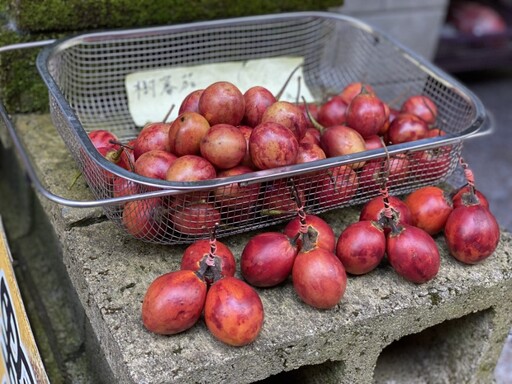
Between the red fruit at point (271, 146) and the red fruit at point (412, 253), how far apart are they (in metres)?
0.28

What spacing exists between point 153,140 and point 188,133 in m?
0.12

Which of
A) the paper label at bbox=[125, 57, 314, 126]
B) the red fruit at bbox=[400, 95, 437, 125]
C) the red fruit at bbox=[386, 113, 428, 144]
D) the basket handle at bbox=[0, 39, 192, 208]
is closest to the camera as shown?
the basket handle at bbox=[0, 39, 192, 208]

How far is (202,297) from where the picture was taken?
4.10ft

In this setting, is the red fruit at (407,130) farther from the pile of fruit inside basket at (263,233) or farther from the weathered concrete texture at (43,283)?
the weathered concrete texture at (43,283)

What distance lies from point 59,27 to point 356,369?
1.30 metres

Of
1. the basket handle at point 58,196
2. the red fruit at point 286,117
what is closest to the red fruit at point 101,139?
the basket handle at point 58,196

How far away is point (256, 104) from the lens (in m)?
1.56

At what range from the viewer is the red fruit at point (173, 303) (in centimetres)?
123

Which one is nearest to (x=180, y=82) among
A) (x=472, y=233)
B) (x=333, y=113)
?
(x=333, y=113)

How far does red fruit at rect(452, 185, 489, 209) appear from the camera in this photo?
1.50 meters

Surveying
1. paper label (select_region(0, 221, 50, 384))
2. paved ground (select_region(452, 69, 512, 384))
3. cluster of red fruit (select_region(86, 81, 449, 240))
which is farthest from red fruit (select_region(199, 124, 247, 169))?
paved ground (select_region(452, 69, 512, 384))

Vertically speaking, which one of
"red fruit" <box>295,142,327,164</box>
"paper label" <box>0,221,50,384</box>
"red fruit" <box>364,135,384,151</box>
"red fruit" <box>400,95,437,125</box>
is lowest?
"paper label" <box>0,221,50,384</box>

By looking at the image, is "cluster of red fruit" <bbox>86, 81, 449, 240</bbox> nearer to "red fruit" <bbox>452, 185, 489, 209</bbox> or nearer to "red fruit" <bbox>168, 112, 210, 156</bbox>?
"red fruit" <bbox>168, 112, 210, 156</bbox>

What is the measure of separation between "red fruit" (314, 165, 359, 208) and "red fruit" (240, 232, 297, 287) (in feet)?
0.60
